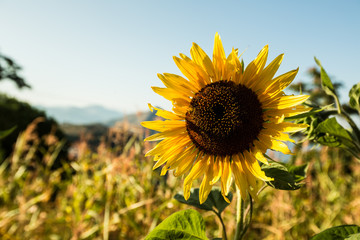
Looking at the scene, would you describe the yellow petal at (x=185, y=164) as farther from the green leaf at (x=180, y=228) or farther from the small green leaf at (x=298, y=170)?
the small green leaf at (x=298, y=170)

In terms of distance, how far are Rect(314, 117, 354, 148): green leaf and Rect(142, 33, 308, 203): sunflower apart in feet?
0.26

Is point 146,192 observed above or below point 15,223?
above

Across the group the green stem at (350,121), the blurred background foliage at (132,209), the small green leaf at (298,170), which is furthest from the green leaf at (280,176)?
the blurred background foliage at (132,209)

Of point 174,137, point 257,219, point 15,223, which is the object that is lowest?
point 15,223

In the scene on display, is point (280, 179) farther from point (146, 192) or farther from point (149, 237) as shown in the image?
point (146, 192)

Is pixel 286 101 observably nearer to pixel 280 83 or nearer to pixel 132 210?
pixel 280 83

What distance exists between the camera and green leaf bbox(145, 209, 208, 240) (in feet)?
1.77

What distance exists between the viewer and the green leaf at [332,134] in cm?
62

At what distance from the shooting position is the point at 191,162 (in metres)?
0.74

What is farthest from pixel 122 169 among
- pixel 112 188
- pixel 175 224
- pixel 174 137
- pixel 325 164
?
pixel 325 164

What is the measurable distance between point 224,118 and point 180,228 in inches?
12.3

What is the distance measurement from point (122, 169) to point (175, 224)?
57.8 inches

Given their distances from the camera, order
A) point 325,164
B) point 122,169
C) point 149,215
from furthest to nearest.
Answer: point 325,164 < point 122,169 < point 149,215

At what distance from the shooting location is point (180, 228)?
1.88ft
